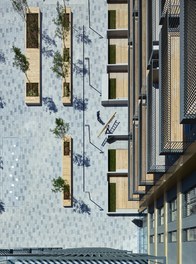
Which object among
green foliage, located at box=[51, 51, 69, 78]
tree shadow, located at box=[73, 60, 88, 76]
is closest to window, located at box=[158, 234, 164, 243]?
green foliage, located at box=[51, 51, 69, 78]

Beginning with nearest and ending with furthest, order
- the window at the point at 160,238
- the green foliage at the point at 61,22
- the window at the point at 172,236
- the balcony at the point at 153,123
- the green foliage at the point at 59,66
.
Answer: the balcony at the point at 153,123
the window at the point at 172,236
the window at the point at 160,238
the green foliage at the point at 59,66
the green foliage at the point at 61,22

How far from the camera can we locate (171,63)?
1428 cm

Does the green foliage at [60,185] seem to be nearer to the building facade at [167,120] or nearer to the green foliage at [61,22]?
the building facade at [167,120]

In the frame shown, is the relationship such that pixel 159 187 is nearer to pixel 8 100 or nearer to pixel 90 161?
pixel 90 161

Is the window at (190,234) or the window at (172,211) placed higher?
the window at (172,211)

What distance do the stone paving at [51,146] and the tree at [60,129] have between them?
432 millimetres

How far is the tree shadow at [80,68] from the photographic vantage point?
111 ft

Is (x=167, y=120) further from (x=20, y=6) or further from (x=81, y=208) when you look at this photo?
(x=20, y=6)

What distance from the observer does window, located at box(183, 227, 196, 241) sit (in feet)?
53.6

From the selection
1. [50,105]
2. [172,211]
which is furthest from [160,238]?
[50,105]

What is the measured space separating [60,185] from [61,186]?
0.33 ft

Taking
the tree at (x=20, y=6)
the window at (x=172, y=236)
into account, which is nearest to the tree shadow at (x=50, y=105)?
the tree at (x=20, y=6)

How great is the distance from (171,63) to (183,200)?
18.2 ft

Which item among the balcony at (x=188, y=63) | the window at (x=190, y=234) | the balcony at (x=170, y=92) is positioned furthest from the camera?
the window at (x=190, y=234)
